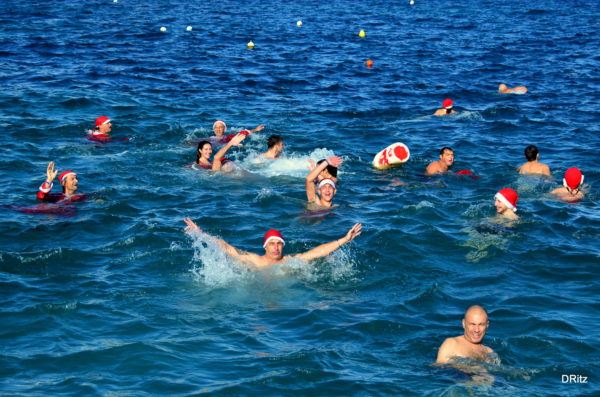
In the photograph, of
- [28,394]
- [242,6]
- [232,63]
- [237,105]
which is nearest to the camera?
[28,394]

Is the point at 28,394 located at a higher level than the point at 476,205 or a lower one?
lower

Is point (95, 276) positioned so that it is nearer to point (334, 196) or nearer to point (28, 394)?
point (28, 394)

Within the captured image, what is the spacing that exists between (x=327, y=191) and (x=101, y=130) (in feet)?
29.9

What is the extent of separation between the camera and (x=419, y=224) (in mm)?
17422

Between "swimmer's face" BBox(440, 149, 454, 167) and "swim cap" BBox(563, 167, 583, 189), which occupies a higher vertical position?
"swimmer's face" BBox(440, 149, 454, 167)

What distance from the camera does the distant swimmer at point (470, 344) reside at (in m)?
11.2

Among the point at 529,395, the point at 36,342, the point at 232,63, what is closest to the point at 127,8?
the point at 232,63

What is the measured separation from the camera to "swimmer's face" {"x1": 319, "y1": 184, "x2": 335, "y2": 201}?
17.4 m

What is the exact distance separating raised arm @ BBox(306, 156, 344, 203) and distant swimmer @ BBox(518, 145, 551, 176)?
6.18m

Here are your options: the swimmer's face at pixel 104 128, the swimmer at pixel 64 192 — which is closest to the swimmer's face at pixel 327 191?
the swimmer at pixel 64 192

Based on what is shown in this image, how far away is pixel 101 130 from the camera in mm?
23344

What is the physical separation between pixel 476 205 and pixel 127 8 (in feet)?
126

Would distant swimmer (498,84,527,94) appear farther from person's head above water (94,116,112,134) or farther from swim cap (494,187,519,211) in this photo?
person's head above water (94,116,112,134)

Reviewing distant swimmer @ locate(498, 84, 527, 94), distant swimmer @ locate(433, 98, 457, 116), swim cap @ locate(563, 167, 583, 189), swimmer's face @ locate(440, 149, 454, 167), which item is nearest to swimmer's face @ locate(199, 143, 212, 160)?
swimmer's face @ locate(440, 149, 454, 167)
